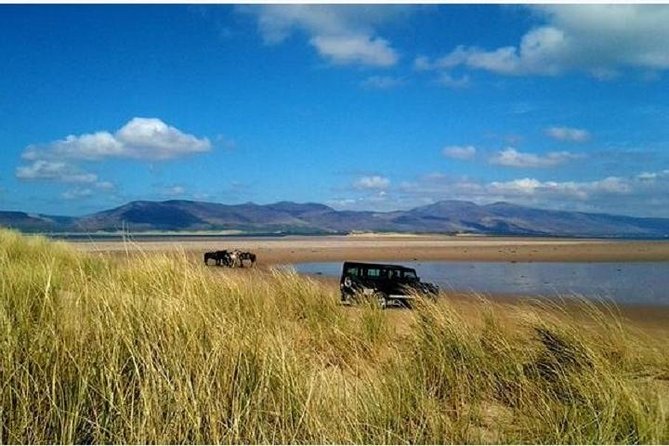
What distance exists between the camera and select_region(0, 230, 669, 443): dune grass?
3785 mm

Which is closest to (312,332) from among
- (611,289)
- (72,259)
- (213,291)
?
(213,291)

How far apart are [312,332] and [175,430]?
11.4 ft

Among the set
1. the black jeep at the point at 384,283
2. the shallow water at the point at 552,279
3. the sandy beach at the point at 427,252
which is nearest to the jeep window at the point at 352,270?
the black jeep at the point at 384,283

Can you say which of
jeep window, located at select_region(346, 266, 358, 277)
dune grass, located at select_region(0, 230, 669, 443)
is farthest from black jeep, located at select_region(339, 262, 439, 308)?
dune grass, located at select_region(0, 230, 669, 443)

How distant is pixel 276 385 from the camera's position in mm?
4371

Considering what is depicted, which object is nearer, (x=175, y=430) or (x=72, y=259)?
(x=175, y=430)

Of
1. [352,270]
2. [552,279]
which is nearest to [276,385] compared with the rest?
[352,270]

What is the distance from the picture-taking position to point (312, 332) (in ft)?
23.2

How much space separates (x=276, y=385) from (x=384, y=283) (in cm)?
1030

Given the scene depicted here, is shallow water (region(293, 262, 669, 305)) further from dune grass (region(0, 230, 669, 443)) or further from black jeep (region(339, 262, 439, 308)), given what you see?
dune grass (region(0, 230, 669, 443))

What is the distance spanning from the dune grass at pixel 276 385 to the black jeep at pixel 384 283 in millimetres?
7312

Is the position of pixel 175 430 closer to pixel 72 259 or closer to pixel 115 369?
pixel 115 369

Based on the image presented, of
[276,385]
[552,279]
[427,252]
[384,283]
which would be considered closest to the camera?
[276,385]

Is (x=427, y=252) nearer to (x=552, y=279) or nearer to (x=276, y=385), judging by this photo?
(x=552, y=279)
